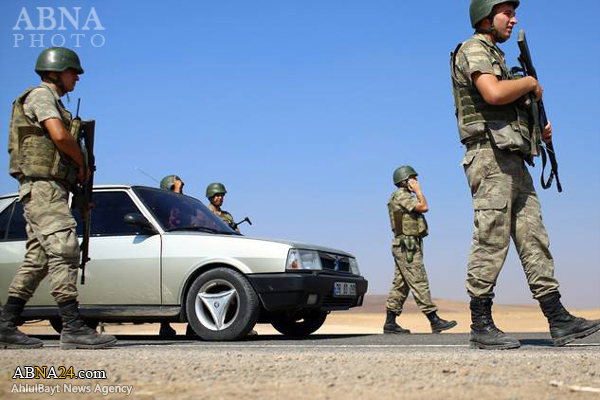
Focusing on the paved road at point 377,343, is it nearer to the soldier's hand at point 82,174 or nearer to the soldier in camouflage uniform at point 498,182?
the soldier in camouflage uniform at point 498,182

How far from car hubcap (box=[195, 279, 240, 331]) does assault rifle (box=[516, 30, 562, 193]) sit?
310cm

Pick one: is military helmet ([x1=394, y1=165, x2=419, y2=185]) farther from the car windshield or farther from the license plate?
the car windshield

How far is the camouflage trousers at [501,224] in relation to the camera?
4.95 m

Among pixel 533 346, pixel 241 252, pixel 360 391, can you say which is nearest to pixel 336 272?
pixel 241 252

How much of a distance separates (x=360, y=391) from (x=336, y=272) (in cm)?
475

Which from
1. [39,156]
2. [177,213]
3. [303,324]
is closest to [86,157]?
[39,156]

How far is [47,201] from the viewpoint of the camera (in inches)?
221

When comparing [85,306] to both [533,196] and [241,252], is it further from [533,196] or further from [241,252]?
[533,196]

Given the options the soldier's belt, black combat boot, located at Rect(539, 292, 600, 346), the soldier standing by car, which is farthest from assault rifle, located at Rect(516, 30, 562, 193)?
the soldier standing by car

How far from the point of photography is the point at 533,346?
517 centimetres

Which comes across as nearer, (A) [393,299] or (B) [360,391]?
(B) [360,391]

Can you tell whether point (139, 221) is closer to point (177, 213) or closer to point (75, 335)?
point (177, 213)

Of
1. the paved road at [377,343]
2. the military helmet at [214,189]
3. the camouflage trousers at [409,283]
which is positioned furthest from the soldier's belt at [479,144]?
the military helmet at [214,189]

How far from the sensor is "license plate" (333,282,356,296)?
7574 mm
